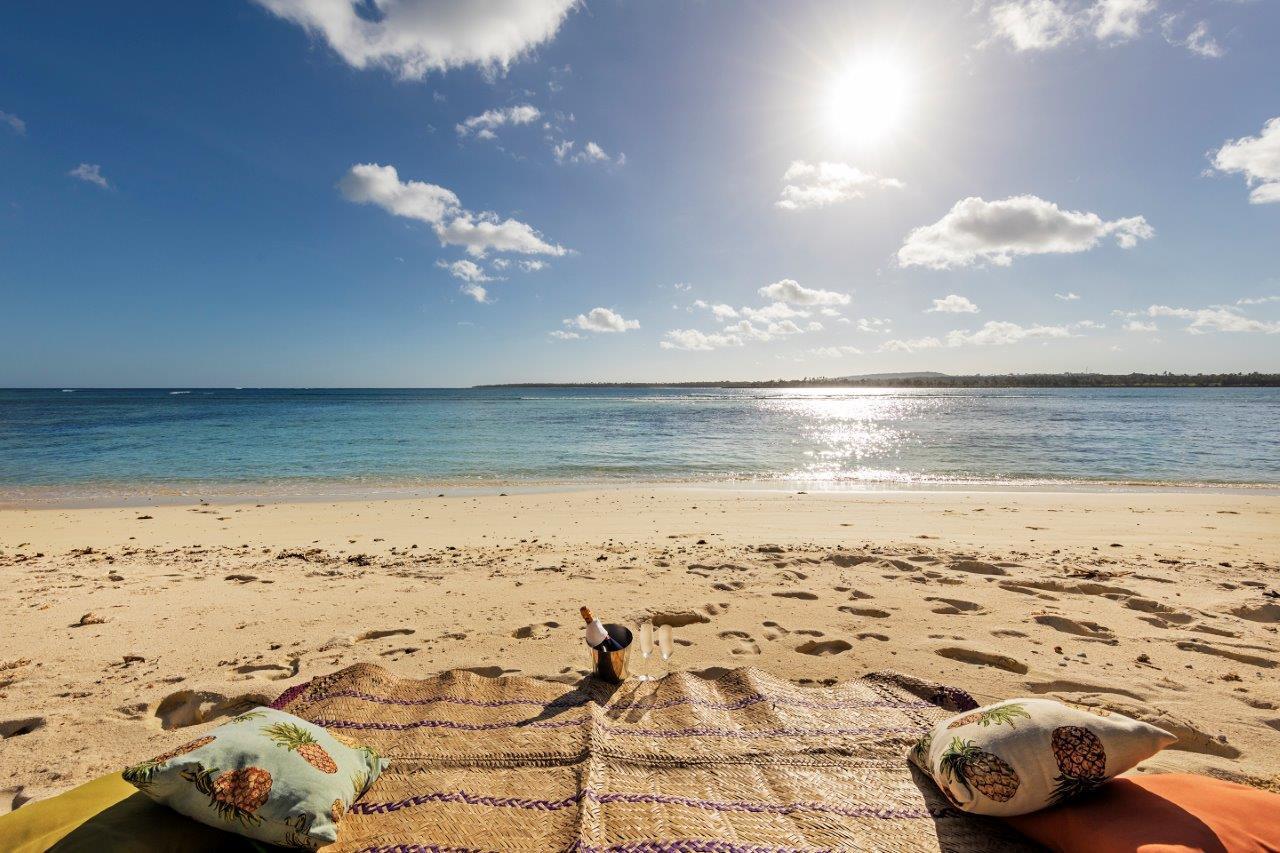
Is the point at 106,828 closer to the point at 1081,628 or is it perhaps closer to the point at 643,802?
the point at 643,802

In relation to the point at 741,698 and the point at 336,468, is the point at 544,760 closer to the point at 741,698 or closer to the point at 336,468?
the point at 741,698

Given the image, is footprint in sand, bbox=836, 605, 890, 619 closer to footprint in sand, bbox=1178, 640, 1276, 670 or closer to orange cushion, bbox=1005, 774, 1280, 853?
footprint in sand, bbox=1178, 640, 1276, 670


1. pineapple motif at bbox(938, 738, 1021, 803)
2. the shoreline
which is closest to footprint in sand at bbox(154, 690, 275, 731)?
pineapple motif at bbox(938, 738, 1021, 803)

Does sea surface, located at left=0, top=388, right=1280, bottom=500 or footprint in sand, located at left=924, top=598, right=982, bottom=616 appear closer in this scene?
footprint in sand, located at left=924, top=598, right=982, bottom=616

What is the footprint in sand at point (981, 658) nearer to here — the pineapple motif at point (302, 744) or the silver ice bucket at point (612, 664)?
the silver ice bucket at point (612, 664)

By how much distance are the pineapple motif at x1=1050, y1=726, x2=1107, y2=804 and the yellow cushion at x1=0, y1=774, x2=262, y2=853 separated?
332 cm

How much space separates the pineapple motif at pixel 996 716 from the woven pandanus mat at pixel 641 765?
0.38 m

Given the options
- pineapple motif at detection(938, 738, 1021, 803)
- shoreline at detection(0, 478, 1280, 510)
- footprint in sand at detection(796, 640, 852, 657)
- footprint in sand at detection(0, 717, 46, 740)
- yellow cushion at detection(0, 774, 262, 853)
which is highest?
yellow cushion at detection(0, 774, 262, 853)

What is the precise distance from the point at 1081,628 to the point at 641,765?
4.61 m

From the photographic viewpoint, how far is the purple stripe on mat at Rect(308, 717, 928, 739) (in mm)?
3158

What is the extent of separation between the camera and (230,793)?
211cm

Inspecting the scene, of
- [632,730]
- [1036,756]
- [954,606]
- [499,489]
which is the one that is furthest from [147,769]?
[499,489]

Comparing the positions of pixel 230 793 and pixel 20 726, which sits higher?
pixel 230 793

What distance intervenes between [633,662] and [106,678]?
4083 mm
